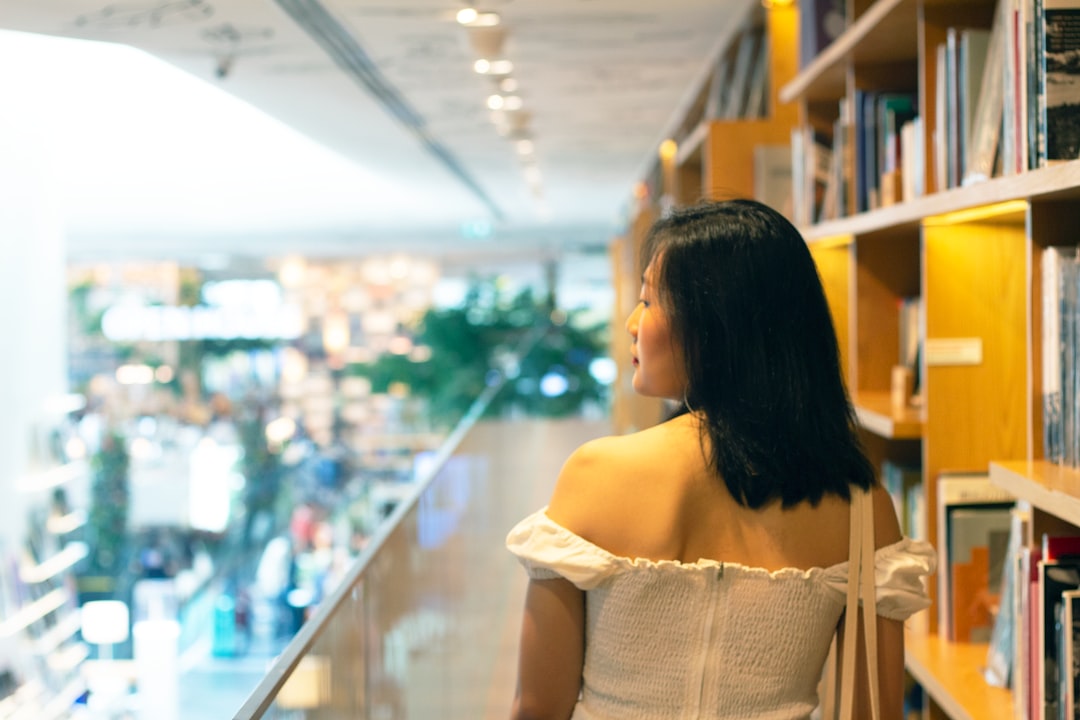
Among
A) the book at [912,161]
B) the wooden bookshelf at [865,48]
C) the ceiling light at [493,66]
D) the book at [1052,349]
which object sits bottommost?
the book at [1052,349]

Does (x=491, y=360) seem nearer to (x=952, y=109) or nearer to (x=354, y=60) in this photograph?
(x=354, y=60)

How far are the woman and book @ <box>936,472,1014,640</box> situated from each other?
91 centimetres

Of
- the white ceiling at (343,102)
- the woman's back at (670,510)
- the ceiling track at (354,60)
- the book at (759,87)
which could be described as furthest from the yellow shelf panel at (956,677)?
the ceiling track at (354,60)

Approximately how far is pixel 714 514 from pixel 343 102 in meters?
5.11

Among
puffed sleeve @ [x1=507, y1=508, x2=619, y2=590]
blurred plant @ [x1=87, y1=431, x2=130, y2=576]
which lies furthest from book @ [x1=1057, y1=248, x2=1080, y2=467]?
blurred plant @ [x1=87, y1=431, x2=130, y2=576]

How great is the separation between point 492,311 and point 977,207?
10770 mm

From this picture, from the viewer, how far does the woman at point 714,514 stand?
3.89ft

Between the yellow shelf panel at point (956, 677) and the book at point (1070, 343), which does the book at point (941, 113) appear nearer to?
the book at point (1070, 343)

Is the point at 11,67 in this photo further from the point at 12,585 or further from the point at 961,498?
the point at 961,498

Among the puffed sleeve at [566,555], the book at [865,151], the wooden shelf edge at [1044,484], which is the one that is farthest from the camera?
the book at [865,151]

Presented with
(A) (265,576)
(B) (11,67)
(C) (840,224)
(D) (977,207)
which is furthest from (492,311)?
(D) (977,207)

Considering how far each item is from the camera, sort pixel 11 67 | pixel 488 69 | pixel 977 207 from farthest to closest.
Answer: pixel 11 67, pixel 488 69, pixel 977 207

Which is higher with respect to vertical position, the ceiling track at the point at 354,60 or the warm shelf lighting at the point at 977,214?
the ceiling track at the point at 354,60

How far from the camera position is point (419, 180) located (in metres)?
10.1
